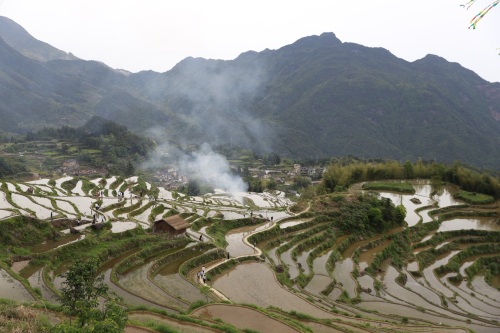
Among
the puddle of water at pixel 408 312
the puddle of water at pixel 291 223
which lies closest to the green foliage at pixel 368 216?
the puddle of water at pixel 291 223

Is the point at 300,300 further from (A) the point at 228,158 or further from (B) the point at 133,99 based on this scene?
(B) the point at 133,99

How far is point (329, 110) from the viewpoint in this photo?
153 m

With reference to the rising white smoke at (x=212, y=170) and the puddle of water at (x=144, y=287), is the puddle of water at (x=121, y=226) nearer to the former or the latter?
the puddle of water at (x=144, y=287)

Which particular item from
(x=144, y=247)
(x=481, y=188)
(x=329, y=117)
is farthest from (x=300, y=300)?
(x=329, y=117)

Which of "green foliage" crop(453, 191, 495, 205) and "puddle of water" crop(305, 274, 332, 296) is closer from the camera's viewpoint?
"puddle of water" crop(305, 274, 332, 296)

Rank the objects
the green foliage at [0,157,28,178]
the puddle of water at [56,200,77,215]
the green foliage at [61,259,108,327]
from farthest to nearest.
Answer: the green foliage at [0,157,28,178], the puddle of water at [56,200,77,215], the green foliage at [61,259,108,327]

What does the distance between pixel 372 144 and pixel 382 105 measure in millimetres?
30673

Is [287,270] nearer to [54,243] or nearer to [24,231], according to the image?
[54,243]

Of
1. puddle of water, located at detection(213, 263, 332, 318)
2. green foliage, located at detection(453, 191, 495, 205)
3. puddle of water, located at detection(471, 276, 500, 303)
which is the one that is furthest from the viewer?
green foliage, located at detection(453, 191, 495, 205)

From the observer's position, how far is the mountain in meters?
129

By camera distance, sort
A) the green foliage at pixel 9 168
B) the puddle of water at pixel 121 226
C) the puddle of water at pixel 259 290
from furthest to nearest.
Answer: the green foliage at pixel 9 168 < the puddle of water at pixel 121 226 < the puddle of water at pixel 259 290

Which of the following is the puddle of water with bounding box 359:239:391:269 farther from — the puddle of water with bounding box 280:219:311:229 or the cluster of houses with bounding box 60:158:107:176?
the cluster of houses with bounding box 60:158:107:176

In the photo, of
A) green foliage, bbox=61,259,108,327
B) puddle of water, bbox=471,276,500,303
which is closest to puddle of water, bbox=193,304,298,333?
green foliage, bbox=61,259,108,327

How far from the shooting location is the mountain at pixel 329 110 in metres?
129
